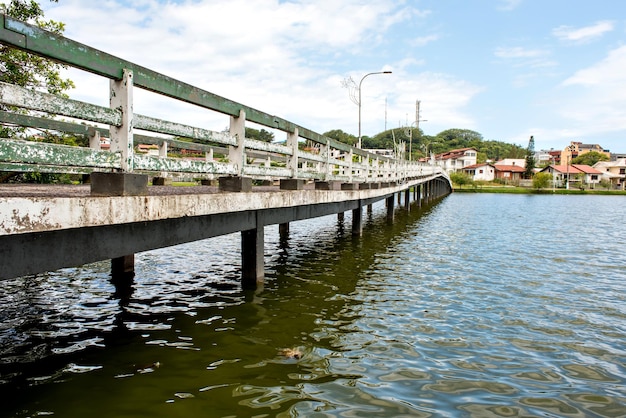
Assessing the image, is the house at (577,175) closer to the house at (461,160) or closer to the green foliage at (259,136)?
the house at (461,160)

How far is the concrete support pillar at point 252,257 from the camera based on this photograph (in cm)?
898

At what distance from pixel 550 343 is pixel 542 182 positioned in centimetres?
9512

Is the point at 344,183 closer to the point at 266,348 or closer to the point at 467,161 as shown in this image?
the point at 266,348

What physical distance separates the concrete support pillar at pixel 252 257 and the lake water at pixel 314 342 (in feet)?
1.09

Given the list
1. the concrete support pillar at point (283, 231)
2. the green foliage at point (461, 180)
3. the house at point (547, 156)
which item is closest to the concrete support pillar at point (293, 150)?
the concrete support pillar at point (283, 231)

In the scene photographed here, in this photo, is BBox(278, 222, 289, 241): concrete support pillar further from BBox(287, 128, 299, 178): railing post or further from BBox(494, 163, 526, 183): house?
BBox(494, 163, 526, 183): house

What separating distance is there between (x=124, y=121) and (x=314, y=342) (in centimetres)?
381

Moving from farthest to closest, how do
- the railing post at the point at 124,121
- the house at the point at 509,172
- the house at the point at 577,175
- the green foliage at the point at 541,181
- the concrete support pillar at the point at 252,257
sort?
the house at the point at 509,172, the house at the point at 577,175, the green foliage at the point at 541,181, the concrete support pillar at the point at 252,257, the railing post at the point at 124,121

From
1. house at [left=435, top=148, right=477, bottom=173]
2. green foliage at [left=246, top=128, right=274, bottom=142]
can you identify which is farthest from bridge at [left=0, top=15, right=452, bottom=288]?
house at [left=435, top=148, right=477, bottom=173]

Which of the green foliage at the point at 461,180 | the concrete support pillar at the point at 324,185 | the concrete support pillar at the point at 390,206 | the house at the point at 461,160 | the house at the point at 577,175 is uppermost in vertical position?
the house at the point at 461,160

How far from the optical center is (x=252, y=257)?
9.22m

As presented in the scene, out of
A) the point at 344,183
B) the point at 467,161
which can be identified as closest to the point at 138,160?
the point at 344,183

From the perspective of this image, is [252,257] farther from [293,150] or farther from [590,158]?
[590,158]

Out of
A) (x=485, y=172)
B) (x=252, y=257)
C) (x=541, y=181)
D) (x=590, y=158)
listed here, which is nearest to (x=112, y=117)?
(x=252, y=257)
